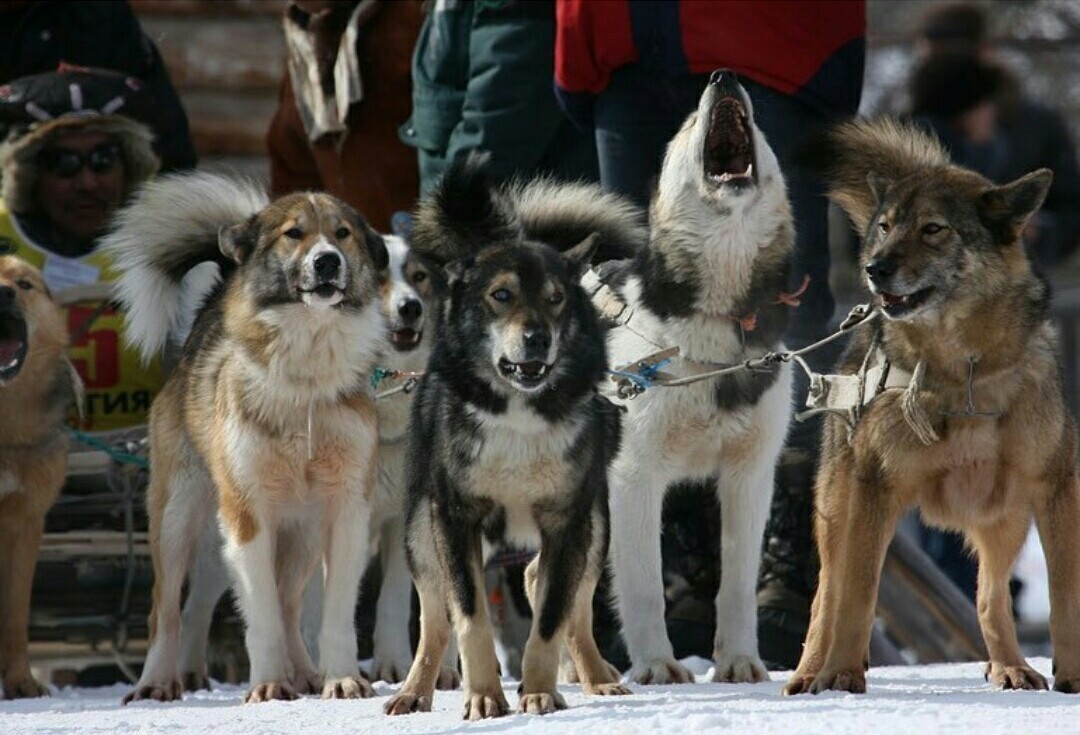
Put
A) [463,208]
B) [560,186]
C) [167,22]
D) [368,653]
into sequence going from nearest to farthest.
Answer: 1. [463,208]
2. [560,186]
3. [368,653]
4. [167,22]

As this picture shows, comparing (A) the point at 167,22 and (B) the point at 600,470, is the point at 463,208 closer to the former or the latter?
(B) the point at 600,470

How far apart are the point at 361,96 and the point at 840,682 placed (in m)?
4.09

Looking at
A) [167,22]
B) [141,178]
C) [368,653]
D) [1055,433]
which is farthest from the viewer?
[167,22]

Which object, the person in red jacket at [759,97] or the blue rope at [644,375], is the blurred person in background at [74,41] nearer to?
the person in red jacket at [759,97]

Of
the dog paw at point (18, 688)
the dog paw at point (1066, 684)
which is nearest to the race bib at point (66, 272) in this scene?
the dog paw at point (18, 688)

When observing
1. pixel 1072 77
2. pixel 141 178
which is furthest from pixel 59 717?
pixel 1072 77

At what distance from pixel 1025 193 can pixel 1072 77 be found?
7028 mm

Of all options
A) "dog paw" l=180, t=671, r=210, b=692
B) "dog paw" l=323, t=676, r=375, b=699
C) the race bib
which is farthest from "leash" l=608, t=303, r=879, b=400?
the race bib

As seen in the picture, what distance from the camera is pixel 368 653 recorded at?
24.9ft

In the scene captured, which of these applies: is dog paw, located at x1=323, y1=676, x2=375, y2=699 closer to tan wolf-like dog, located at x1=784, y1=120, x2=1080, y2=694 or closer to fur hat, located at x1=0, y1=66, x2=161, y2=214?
tan wolf-like dog, located at x1=784, y1=120, x2=1080, y2=694

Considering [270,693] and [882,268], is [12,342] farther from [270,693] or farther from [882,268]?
[882,268]

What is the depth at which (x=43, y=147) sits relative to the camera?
825 cm

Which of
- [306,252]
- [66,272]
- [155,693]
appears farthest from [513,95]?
[155,693]

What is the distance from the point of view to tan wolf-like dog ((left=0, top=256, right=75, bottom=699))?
639 centimetres
